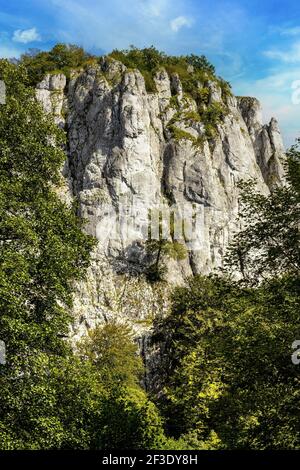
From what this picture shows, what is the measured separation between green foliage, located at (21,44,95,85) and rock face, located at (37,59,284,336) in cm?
541

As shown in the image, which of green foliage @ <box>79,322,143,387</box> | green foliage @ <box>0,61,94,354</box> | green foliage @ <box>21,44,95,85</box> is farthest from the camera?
green foliage @ <box>21,44,95,85</box>

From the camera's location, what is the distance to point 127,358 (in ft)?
191

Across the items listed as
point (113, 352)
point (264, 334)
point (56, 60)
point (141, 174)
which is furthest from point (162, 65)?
point (264, 334)

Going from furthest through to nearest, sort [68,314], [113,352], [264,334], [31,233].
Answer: [113,352]
[68,314]
[31,233]
[264,334]

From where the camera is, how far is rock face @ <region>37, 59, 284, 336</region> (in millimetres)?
85250

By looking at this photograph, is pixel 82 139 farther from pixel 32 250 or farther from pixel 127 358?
pixel 32 250

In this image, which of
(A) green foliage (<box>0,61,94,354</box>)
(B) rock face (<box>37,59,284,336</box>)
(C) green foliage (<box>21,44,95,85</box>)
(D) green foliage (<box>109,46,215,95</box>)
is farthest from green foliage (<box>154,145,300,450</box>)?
(C) green foliage (<box>21,44,95,85</box>)

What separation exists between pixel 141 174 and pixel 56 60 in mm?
46419

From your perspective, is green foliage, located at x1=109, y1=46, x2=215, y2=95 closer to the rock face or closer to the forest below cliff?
the rock face

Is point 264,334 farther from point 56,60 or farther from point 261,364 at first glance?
point 56,60

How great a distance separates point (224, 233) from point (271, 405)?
84.8 meters

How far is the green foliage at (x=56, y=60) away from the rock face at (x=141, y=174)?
541 centimetres

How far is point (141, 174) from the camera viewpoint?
99.1m

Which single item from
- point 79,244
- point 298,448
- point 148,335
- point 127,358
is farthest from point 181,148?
point 298,448
